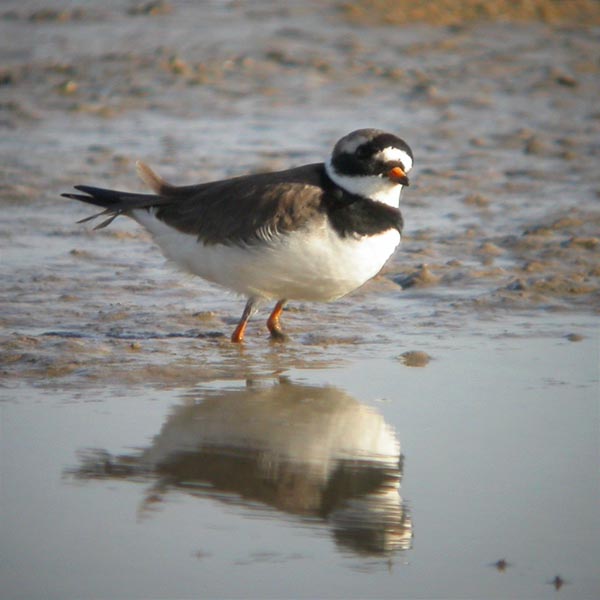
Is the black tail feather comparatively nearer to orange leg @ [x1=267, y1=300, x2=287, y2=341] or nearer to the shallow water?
the shallow water

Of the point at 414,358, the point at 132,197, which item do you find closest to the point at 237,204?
the point at 132,197

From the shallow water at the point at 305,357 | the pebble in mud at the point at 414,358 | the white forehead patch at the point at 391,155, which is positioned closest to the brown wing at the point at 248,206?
the white forehead patch at the point at 391,155

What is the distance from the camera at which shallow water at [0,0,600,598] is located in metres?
3.97

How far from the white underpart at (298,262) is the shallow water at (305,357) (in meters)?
0.30

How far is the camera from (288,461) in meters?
4.73

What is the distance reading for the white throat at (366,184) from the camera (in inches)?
247

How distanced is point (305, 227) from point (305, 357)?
627 millimetres

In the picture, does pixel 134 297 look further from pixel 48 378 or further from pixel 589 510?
pixel 589 510

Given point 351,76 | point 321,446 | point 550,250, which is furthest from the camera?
point 351,76

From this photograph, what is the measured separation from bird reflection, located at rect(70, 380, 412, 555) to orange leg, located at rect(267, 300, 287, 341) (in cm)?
97

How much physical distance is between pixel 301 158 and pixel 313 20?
4.49m

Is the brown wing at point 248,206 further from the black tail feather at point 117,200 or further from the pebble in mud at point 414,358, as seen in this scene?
the pebble in mud at point 414,358

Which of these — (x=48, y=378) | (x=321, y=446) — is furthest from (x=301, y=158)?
(x=321, y=446)

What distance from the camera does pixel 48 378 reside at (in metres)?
5.71
